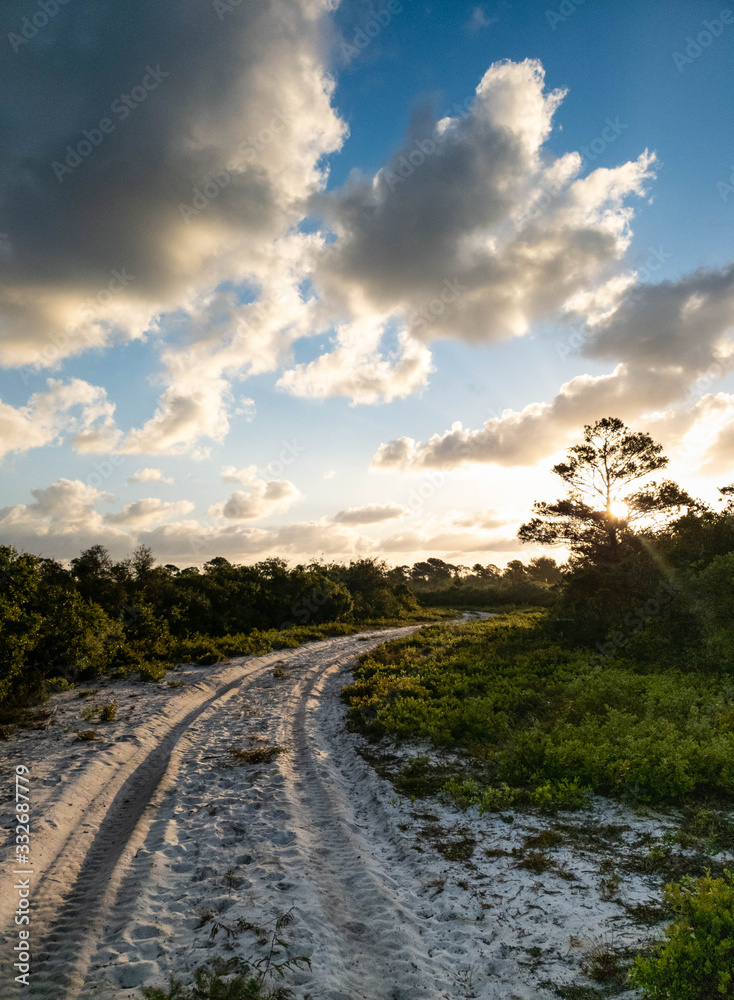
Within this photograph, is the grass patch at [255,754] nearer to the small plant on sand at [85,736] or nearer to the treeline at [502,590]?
the small plant on sand at [85,736]

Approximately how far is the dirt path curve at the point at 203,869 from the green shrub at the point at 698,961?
183 centimetres

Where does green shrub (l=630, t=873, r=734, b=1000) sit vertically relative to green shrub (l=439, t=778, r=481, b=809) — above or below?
above

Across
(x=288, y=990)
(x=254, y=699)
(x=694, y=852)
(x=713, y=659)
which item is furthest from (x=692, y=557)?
(x=288, y=990)

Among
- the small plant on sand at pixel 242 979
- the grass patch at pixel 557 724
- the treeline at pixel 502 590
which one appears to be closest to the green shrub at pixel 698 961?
the grass patch at pixel 557 724

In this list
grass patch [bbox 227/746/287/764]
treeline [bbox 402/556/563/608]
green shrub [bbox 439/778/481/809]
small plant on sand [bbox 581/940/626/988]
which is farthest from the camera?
treeline [bbox 402/556/563/608]

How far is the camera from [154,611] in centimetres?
2266

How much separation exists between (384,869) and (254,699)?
361 inches

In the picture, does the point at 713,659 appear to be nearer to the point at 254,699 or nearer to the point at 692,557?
the point at 692,557

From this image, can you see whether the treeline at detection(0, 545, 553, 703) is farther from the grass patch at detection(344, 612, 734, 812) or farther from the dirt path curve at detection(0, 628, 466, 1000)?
the grass patch at detection(344, 612, 734, 812)

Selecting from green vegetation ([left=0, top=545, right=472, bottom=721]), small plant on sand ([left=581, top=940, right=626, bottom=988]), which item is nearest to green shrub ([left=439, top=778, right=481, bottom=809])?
small plant on sand ([left=581, top=940, right=626, bottom=988])

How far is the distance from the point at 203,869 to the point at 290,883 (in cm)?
120

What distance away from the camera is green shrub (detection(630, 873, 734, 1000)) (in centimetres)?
373

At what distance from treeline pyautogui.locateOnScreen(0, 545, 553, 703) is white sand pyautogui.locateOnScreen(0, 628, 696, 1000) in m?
3.59

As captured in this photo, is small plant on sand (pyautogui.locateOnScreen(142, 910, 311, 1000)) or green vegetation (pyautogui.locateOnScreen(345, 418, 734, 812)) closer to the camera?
small plant on sand (pyautogui.locateOnScreen(142, 910, 311, 1000))
